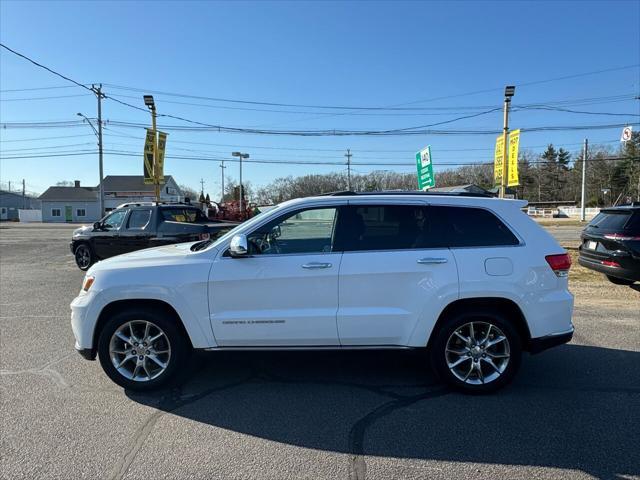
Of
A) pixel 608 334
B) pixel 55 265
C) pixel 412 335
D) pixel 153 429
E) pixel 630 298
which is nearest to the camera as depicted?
pixel 153 429

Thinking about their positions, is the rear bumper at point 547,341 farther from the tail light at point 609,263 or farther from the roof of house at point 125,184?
the roof of house at point 125,184

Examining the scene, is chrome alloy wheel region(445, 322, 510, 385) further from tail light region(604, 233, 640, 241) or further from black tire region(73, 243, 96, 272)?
black tire region(73, 243, 96, 272)

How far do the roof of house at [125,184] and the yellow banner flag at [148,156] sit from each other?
4608cm

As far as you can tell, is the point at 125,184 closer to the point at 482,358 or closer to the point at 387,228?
the point at 387,228

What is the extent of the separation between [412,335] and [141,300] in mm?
2540

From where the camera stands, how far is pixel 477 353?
407 centimetres

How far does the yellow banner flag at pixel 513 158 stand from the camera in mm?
14992

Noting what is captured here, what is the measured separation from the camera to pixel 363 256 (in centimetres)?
398

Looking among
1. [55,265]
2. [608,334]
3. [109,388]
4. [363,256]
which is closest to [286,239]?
[363,256]

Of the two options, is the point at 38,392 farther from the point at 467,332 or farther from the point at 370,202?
the point at 467,332

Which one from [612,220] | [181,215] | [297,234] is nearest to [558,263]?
[297,234]

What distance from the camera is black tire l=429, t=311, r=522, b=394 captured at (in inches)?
158

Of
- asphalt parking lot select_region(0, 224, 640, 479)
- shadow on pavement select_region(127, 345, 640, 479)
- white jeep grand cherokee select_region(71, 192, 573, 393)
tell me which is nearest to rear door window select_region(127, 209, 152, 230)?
asphalt parking lot select_region(0, 224, 640, 479)

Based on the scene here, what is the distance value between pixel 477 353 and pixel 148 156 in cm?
2014
